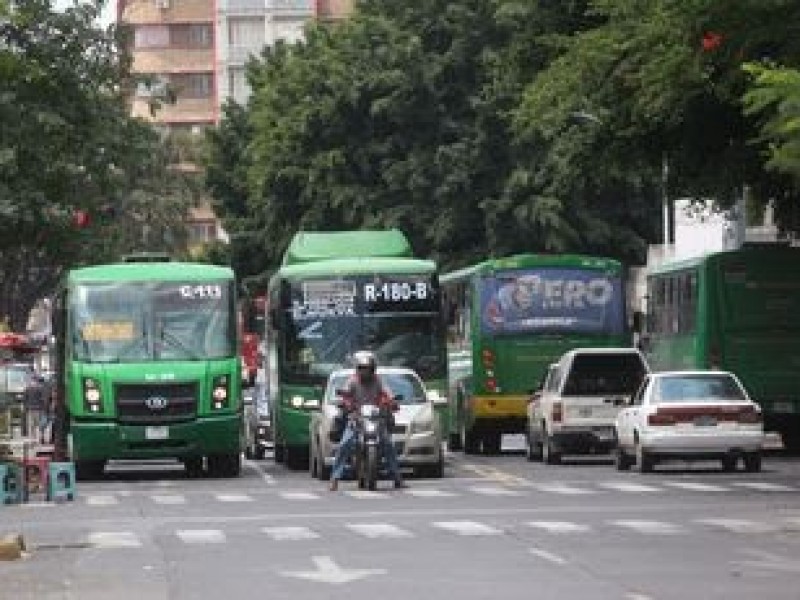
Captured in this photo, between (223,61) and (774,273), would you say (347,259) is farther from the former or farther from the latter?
(223,61)

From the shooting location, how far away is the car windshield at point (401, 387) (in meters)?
33.4

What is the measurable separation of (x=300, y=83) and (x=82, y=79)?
23.6 metres

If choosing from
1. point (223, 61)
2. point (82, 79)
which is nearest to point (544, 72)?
point (82, 79)

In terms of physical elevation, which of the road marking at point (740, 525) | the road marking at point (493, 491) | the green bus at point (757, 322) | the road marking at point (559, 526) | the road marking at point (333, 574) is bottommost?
the road marking at point (493, 491)

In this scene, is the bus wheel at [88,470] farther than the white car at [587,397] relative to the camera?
No

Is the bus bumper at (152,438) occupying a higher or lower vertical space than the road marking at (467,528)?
higher

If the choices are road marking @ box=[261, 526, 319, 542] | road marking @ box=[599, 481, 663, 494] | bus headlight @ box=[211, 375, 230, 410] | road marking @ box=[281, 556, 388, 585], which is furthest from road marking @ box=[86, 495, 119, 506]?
road marking @ box=[281, 556, 388, 585]

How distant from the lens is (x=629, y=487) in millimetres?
30047

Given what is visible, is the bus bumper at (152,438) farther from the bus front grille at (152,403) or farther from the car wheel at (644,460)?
the car wheel at (644,460)

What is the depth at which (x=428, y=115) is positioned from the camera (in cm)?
6381

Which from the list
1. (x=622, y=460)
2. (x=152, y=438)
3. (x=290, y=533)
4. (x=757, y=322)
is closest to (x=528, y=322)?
(x=757, y=322)

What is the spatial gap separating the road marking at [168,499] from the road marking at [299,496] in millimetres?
1351

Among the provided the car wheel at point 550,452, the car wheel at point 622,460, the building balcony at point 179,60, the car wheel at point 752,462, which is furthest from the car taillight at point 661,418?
the building balcony at point 179,60

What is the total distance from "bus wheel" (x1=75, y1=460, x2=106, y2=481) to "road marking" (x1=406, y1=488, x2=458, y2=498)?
771cm
